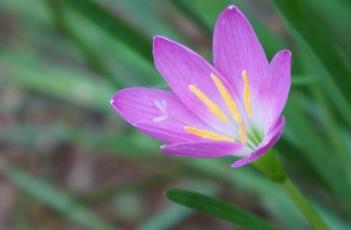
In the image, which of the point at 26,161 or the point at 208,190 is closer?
the point at 208,190

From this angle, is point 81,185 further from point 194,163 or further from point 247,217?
point 247,217

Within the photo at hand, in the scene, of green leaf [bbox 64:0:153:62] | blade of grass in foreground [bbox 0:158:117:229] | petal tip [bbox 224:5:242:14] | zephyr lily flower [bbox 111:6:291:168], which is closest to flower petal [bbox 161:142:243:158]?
zephyr lily flower [bbox 111:6:291:168]

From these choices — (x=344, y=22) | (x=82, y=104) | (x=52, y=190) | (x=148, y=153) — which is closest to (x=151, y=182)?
(x=148, y=153)

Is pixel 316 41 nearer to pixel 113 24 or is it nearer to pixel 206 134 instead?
pixel 206 134

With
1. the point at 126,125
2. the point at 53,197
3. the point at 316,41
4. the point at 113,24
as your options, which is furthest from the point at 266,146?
the point at 126,125

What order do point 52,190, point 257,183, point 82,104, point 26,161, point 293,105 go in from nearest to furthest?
point 293,105, point 257,183, point 52,190, point 82,104, point 26,161

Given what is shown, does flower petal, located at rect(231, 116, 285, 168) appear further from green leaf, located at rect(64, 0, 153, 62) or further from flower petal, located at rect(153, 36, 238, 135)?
green leaf, located at rect(64, 0, 153, 62)

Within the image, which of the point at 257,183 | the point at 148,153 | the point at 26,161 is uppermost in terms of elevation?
the point at 26,161
